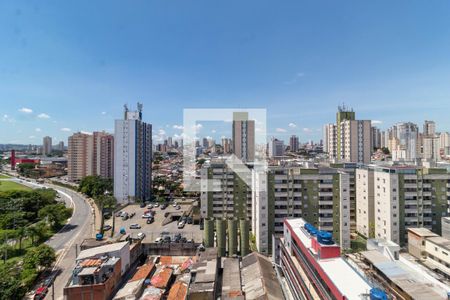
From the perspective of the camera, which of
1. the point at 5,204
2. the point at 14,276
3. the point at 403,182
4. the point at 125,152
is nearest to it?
the point at 14,276

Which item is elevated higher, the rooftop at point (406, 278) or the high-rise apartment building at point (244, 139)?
the high-rise apartment building at point (244, 139)

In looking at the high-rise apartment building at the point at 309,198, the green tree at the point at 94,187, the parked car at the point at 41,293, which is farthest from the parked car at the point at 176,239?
the green tree at the point at 94,187

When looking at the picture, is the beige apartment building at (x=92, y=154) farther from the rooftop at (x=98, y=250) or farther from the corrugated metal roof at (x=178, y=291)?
the corrugated metal roof at (x=178, y=291)

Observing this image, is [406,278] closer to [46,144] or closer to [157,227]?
[157,227]

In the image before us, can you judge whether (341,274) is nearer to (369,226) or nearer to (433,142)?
(369,226)

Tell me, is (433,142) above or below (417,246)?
above

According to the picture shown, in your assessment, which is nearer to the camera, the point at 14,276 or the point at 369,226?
the point at 14,276

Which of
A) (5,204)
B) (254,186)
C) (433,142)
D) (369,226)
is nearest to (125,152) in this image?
(5,204)

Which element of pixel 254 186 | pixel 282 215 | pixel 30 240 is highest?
pixel 254 186
